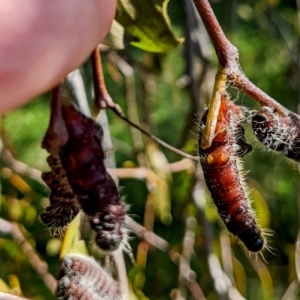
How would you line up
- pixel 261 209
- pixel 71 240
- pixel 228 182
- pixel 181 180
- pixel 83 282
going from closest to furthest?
pixel 228 182
pixel 83 282
pixel 71 240
pixel 261 209
pixel 181 180

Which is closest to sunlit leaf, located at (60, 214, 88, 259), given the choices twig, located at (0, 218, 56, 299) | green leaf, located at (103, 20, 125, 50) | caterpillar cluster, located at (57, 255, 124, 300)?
caterpillar cluster, located at (57, 255, 124, 300)

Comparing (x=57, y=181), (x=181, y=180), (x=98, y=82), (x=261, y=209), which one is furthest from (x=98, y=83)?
(x=181, y=180)

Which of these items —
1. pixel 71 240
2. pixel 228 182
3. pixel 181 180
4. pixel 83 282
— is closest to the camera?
pixel 228 182

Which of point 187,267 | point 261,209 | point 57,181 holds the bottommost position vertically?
point 187,267

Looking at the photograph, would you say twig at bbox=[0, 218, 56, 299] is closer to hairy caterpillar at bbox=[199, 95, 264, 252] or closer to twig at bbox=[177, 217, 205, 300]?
twig at bbox=[177, 217, 205, 300]

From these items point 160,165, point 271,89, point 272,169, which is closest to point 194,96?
point 160,165

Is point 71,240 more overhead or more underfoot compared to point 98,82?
more underfoot

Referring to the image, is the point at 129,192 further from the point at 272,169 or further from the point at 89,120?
the point at 89,120

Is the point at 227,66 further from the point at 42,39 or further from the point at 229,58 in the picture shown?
the point at 42,39
